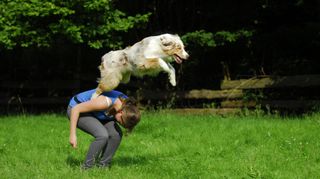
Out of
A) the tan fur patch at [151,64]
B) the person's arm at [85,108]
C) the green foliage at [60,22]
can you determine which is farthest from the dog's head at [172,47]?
the green foliage at [60,22]

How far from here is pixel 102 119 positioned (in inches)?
302

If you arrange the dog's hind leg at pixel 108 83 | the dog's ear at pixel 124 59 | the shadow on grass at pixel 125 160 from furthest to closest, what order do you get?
the shadow on grass at pixel 125 160
the dog's hind leg at pixel 108 83
the dog's ear at pixel 124 59

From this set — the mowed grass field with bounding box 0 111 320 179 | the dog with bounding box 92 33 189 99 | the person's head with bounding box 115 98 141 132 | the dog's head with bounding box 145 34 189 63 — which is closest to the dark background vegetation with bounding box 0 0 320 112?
the mowed grass field with bounding box 0 111 320 179

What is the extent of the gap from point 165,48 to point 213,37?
28.3ft

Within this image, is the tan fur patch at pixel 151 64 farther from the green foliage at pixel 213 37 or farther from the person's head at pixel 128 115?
the green foliage at pixel 213 37

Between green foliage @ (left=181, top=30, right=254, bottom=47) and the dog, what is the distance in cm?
808

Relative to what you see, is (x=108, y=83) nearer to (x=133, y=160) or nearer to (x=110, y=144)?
(x=110, y=144)

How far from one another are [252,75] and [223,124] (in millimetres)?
5736

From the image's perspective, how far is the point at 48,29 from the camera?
14.9 metres

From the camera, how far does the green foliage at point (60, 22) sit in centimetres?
1405

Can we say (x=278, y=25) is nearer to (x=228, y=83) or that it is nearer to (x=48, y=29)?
(x=228, y=83)

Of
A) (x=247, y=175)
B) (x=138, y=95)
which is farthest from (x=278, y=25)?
(x=247, y=175)

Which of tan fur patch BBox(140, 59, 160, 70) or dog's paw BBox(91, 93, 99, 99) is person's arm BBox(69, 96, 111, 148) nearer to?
dog's paw BBox(91, 93, 99, 99)

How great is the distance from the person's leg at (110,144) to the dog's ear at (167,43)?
1.57 m
